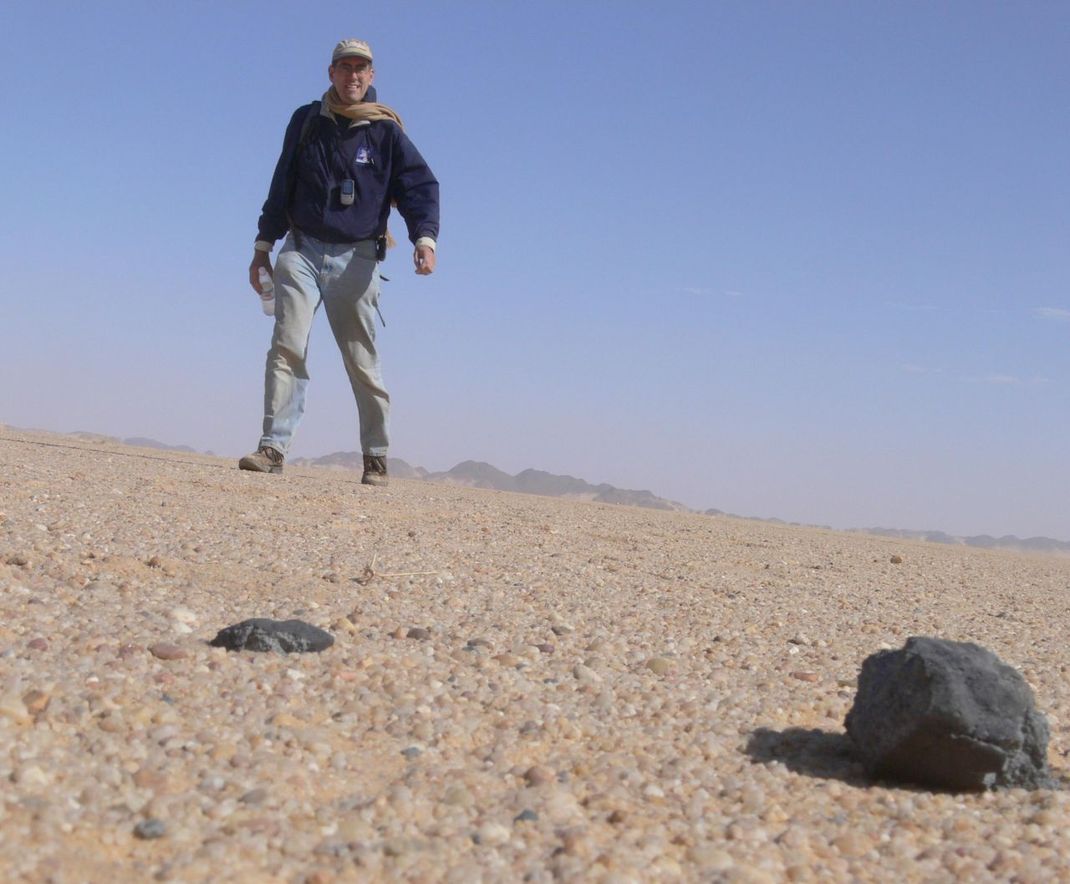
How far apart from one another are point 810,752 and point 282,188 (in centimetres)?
460

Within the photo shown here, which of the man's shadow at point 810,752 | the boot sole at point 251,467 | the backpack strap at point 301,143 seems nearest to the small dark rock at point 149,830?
the man's shadow at point 810,752

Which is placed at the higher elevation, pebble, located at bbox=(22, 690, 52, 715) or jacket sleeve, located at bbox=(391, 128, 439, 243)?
jacket sleeve, located at bbox=(391, 128, 439, 243)

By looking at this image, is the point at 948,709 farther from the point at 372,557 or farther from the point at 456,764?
the point at 372,557

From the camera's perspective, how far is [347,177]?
5855 millimetres


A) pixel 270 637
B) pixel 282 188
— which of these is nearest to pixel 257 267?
pixel 282 188

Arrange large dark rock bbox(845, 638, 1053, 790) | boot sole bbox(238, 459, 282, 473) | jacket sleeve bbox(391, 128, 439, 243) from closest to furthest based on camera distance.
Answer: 1. large dark rock bbox(845, 638, 1053, 790)
2. boot sole bbox(238, 459, 282, 473)
3. jacket sleeve bbox(391, 128, 439, 243)

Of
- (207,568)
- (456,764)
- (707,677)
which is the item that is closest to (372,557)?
(207,568)

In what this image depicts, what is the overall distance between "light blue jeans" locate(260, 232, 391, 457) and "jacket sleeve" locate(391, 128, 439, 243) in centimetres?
25

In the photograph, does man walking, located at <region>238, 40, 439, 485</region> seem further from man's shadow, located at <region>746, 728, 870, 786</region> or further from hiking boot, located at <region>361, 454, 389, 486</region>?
man's shadow, located at <region>746, 728, 870, 786</region>

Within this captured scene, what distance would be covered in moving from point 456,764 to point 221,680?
526 millimetres

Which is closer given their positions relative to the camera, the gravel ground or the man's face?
the gravel ground

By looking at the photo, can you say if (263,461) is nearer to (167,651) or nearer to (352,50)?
(352,50)

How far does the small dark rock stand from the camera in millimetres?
1483

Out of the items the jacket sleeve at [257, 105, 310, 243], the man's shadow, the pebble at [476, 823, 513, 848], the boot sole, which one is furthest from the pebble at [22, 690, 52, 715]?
the jacket sleeve at [257, 105, 310, 243]
